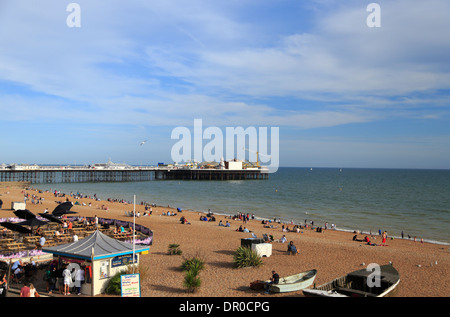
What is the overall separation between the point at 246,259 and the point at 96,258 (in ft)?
20.6

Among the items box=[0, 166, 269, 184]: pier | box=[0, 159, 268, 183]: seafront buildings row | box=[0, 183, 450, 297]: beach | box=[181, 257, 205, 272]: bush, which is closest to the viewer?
box=[0, 183, 450, 297]: beach

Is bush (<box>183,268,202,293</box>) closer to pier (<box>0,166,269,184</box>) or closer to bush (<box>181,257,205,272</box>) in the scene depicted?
bush (<box>181,257,205,272</box>)

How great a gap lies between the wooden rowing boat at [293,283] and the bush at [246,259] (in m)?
2.85

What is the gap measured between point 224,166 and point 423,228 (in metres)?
91.9

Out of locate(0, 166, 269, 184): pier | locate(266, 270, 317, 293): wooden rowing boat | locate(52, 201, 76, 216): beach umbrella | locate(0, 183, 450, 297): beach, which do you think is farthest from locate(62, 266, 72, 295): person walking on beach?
locate(0, 166, 269, 184): pier

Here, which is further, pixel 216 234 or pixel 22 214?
pixel 216 234

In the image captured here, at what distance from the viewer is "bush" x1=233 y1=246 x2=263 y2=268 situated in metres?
14.3

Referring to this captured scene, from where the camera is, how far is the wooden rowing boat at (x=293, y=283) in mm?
11039

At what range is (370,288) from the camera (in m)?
10.6

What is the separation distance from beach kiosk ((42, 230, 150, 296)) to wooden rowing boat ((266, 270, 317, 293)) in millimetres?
4752

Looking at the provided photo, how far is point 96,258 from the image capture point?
1042cm

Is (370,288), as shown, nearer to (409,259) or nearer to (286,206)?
(409,259)

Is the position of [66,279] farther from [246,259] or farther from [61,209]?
[61,209]
